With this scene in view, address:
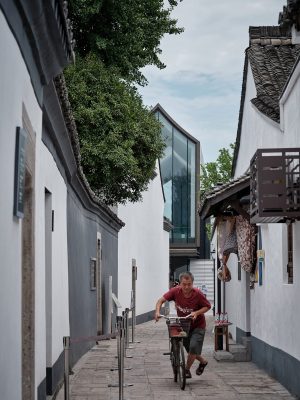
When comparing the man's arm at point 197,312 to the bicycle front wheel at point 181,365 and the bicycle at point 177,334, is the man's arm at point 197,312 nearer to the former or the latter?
the bicycle at point 177,334

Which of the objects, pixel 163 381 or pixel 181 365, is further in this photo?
pixel 163 381

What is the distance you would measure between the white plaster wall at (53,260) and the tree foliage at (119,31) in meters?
12.8

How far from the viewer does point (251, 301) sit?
1748cm

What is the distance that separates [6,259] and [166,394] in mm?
6266

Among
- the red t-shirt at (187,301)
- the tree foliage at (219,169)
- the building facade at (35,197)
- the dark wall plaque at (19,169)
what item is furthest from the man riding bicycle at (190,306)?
the tree foliage at (219,169)

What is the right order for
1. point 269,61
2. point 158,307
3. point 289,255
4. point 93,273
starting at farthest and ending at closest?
point 93,273 < point 269,61 < point 289,255 < point 158,307

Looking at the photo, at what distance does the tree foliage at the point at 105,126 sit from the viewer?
79.8 feet

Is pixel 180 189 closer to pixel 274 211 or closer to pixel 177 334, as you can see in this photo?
pixel 177 334

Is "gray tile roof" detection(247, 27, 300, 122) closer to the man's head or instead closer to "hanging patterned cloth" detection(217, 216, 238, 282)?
"hanging patterned cloth" detection(217, 216, 238, 282)

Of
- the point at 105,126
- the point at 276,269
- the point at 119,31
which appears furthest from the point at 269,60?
the point at 119,31

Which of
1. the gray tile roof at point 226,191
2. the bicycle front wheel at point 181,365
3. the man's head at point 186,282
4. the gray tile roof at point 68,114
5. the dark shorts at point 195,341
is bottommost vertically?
the bicycle front wheel at point 181,365

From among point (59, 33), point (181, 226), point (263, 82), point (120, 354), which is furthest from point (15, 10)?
point (181, 226)

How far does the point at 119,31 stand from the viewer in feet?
86.1

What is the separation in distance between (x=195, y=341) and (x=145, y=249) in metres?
23.9
